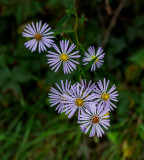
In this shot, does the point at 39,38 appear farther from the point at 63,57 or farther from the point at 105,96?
the point at 105,96

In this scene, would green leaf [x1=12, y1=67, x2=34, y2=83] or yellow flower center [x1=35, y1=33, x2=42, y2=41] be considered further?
green leaf [x1=12, y1=67, x2=34, y2=83]

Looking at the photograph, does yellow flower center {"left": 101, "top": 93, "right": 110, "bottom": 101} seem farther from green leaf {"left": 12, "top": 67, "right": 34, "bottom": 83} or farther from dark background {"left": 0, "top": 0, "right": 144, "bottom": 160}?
green leaf {"left": 12, "top": 67, "right": 34, "bottom": 83}

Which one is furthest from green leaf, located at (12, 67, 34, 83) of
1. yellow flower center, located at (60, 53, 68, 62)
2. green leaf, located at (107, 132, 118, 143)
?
yellow flower center, located at (60, 53, 68, 62)

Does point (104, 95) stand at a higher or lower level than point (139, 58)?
lower

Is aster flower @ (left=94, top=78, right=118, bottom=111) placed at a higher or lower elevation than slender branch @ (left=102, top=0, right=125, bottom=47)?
lower

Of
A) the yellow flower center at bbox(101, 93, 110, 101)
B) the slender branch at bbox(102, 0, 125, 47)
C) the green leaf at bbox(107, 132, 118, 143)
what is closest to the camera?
the yellow flower center at bbox(101, 93, 110, 101)

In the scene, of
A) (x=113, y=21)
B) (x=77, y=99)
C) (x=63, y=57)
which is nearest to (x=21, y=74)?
(x=113, y=21)

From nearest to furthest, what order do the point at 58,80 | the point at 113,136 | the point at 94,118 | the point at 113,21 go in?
the point at 94,118, the point at 58,80, the point at 113,21, the point at 113,136

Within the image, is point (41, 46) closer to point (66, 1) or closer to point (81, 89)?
point (81, 89)
